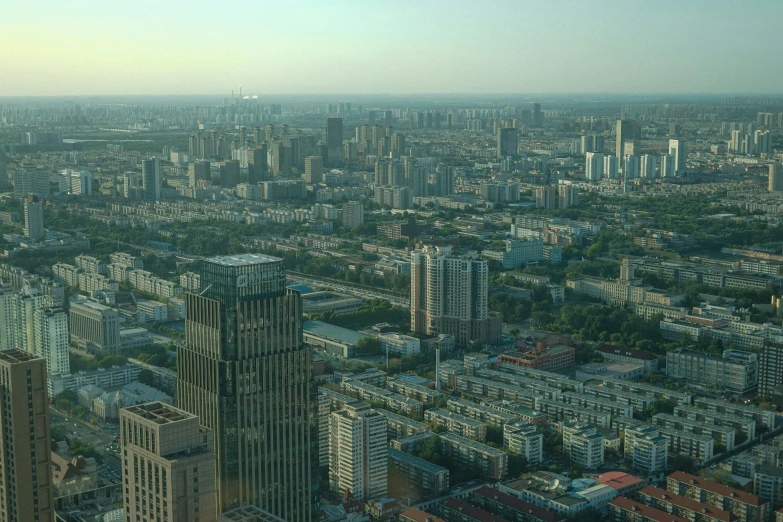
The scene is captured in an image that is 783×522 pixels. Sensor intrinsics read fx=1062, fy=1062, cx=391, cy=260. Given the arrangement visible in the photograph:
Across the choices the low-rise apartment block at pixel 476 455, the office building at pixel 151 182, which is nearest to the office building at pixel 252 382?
the low-rise apartment block at pixel 476 455

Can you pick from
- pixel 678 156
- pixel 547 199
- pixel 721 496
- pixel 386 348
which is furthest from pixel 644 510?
pixel 678 156

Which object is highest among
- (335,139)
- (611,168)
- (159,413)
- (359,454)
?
(335,139)

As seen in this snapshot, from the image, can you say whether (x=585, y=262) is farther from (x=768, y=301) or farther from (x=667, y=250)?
(x=768, y=301)

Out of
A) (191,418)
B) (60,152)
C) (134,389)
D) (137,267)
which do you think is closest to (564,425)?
(134,389)

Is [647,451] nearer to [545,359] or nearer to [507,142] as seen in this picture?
[545,359]

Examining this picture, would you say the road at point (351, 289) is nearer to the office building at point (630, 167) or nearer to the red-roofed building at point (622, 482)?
the red-roofed building at point (622, 482)
